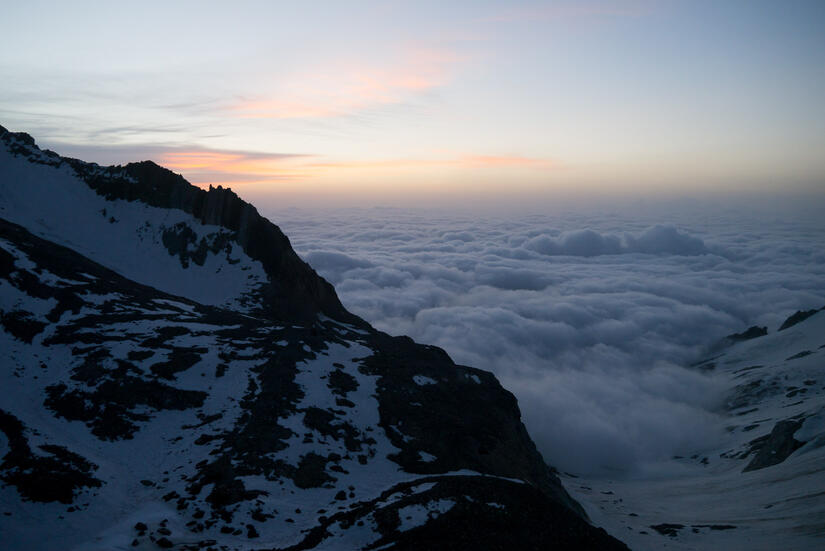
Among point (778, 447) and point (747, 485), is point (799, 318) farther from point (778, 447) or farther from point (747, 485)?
point (747, 485)

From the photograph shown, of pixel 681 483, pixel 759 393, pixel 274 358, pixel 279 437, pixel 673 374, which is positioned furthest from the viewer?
pixel 673 374

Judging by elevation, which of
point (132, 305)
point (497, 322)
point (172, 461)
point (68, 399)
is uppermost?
point (132, 305)

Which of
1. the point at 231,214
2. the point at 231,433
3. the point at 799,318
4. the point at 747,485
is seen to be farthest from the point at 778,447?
the point at 799,318

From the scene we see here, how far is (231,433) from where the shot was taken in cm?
3284

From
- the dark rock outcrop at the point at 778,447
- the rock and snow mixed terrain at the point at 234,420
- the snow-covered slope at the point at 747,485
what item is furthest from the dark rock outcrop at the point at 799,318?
the rock and snow mixed terrain at the point at 234,420

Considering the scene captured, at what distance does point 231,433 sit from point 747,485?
8681 centimetres

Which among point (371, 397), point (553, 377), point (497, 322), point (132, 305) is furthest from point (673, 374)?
point (132, 305)

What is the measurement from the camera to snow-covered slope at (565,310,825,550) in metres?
56.6

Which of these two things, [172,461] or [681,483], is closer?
[172,461]

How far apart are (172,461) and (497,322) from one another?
570 feet

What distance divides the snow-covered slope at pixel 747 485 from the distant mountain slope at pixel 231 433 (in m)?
27.4

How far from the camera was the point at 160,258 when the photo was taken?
74.9 metres

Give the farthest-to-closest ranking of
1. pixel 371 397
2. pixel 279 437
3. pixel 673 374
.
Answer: pixel 673 374 < pixel 371 397 < pixel 279 437

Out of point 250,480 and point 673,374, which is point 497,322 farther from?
point 250,480
